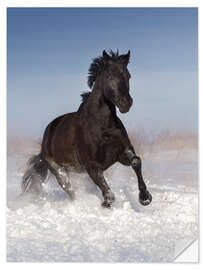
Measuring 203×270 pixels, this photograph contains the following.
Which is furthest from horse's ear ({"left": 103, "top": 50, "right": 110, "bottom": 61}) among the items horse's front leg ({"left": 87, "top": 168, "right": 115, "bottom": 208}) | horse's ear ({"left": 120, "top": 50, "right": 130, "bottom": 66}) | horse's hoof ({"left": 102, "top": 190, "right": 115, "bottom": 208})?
horse's hoof ({"left": 102, "top": 190, "right": 115, "bottom": 208})

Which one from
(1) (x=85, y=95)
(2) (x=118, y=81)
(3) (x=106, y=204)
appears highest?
(2) (x=118, y=81)

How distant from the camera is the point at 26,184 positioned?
24.0 feet

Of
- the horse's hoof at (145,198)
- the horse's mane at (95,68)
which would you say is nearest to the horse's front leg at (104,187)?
the horse's hoof at (145,198)

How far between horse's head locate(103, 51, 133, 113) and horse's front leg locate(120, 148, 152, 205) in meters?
0.69

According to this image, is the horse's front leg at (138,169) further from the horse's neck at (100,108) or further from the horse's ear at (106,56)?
the horse's ear at (106,56)

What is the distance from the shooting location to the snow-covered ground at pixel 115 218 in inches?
213

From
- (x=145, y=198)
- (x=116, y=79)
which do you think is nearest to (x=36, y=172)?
(x=145, y=198)

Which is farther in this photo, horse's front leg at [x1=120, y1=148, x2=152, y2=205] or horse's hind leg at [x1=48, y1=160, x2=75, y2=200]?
horse's hind leg at [x1=48, y1=160, x2=75, y2=200]

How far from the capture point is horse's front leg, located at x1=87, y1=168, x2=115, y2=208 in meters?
6.01

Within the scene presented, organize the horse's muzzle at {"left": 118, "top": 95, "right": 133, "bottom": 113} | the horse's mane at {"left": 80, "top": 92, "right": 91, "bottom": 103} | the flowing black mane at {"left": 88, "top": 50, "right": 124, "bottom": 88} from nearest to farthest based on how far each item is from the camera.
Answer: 1. the horse's muzzle at {"left": 118, "top": 95, "right": 133, "bottom": 113}
2. the flowing black mane at {"left": 88, "top": 50, "right": 124, "bottom": 88}
3. the horse's mane at {"left": 80, "top": 92, "right": 91, "bottom": 103}

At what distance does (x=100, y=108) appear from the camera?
628 cm

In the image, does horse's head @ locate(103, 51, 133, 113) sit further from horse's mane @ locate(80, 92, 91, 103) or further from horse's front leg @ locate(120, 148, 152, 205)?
horse's front leg @ locate(120, 148, 152, 205)

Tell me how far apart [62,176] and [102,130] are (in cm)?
121

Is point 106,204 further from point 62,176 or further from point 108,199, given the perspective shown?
point 62,176
